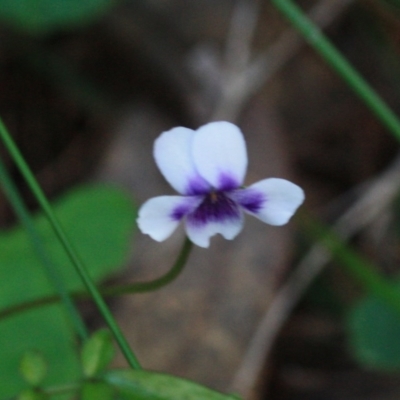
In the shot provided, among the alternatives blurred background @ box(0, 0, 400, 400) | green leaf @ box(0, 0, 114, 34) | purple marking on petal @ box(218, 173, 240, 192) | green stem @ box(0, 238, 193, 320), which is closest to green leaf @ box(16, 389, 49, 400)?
green stem @ box(0, 238, 193, 320)

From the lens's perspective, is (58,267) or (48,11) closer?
(58,267)

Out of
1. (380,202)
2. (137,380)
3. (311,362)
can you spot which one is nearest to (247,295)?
(311,362)

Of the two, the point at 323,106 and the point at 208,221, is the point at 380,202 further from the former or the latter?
the point at 208,221

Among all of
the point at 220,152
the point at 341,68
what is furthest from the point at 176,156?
the point at 341,68

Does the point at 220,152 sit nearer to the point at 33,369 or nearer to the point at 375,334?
the point at 33,369

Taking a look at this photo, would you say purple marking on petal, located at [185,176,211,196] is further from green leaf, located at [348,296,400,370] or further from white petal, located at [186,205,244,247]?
green leaf, located at [348,296,400,370]

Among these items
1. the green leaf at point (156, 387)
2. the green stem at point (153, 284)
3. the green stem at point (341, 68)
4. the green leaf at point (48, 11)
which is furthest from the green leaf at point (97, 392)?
the green leaf at point (48, 11)

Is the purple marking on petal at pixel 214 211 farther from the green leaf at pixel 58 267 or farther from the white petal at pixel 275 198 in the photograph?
the green leaf at pixel 58 267
